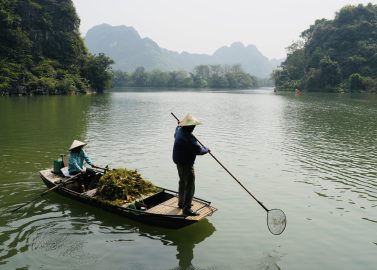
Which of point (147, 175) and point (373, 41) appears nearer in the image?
point (147, 175)

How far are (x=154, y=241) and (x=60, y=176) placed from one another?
647 cm

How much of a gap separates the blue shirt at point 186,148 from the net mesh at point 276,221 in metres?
2.91

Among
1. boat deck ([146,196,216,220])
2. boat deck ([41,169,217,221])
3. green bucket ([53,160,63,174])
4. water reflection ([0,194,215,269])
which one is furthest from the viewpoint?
green bucket ([53,160,63,174])

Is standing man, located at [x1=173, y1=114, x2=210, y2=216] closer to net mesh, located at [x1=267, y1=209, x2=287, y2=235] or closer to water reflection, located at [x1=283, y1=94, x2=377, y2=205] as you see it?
net mesh, located at [x1=267, y1=209, x2=287, y2=235]

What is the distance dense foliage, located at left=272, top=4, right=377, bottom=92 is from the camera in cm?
12629

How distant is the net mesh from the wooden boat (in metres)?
1.88

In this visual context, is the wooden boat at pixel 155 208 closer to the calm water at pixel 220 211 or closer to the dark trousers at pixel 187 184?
the dark trousers at pixel 187 184

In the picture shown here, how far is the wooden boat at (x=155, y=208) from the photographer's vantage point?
38.6 feet

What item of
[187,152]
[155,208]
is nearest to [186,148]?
[187,152]

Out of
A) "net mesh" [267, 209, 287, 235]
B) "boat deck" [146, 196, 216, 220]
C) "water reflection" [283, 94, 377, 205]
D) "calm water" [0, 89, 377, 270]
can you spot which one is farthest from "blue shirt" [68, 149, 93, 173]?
"water reflection" [283, 94, 377, 205]

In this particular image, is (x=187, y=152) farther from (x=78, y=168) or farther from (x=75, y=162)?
(x=75, y=162)

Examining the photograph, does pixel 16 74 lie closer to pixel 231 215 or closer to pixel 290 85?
pixel 231 215

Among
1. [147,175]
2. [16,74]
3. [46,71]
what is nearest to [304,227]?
[147,175]

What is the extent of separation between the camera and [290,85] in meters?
148
